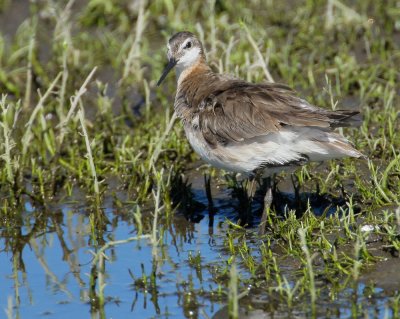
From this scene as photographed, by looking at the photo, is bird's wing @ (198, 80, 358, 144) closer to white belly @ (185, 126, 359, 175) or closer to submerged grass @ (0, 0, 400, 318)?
white belly @ (185, 126, 359, 175)

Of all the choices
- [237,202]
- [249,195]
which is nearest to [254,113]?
[249,195]

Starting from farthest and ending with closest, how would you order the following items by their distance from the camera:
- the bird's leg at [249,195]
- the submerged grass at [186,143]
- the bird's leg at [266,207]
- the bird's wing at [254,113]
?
1. the bird's leg at [249,195]
2. the bird's leg at [266,207]
3. the bird's wing at [254,113]
4. the submerged grass at [186,143]

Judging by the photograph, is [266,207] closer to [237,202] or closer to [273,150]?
[273,150]

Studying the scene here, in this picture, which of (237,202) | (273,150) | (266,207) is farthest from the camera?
(237,202)

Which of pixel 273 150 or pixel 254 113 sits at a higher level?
pixel 254 113

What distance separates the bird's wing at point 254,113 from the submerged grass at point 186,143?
665 mm

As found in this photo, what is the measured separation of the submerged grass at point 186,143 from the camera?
259 inches

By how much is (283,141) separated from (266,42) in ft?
12.5

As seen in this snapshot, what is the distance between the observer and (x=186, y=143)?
9.07 meters

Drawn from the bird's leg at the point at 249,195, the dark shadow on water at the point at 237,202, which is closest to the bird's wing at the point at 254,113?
the bird's leg at the point at 249,195

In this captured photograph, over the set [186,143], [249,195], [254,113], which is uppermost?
[254,113]

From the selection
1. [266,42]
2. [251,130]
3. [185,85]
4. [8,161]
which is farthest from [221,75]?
[266,42]

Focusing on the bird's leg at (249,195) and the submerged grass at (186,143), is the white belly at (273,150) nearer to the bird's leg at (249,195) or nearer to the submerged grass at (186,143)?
the bird's leg at (249,195)

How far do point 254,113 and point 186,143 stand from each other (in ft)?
6.55
